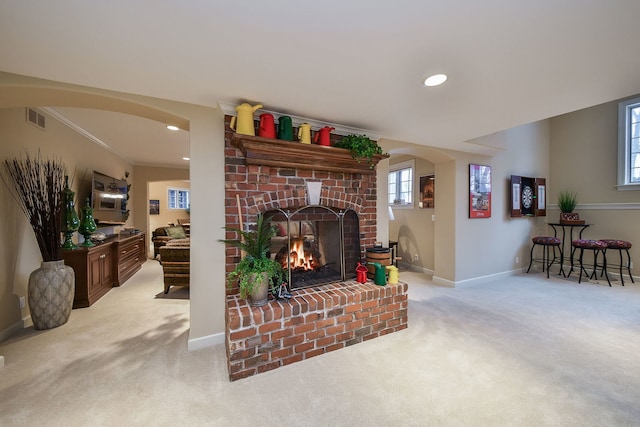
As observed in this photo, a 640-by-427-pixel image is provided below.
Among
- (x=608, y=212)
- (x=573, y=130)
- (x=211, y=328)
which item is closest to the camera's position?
(x=211, y=328)

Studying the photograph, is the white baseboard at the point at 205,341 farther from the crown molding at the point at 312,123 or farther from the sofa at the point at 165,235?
the sofa at the point at 165,235

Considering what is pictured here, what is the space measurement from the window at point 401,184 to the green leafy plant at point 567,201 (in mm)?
2781

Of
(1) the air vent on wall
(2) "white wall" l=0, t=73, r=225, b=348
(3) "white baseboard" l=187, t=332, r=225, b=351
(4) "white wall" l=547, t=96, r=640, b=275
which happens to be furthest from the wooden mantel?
(4) "white wall" l=547, t=96, r=640, b=275

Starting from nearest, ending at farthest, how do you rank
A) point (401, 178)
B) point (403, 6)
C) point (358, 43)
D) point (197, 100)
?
point (403, 6) → point (358, 43) → point (197, 100) → point (401, 178)

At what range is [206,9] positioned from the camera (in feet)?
3.90

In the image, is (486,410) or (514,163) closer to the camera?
(486,410)

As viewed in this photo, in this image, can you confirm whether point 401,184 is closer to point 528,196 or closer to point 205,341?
point 528,196

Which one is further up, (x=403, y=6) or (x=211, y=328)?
(x=403, y=6)

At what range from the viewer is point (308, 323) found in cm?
208

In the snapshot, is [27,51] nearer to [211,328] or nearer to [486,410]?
[211,328]

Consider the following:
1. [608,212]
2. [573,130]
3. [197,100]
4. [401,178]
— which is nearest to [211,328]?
[197,100]

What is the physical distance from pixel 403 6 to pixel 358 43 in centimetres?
31

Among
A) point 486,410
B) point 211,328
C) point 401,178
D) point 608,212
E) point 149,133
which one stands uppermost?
point 149,133

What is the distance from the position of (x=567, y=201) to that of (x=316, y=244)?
5.17m
